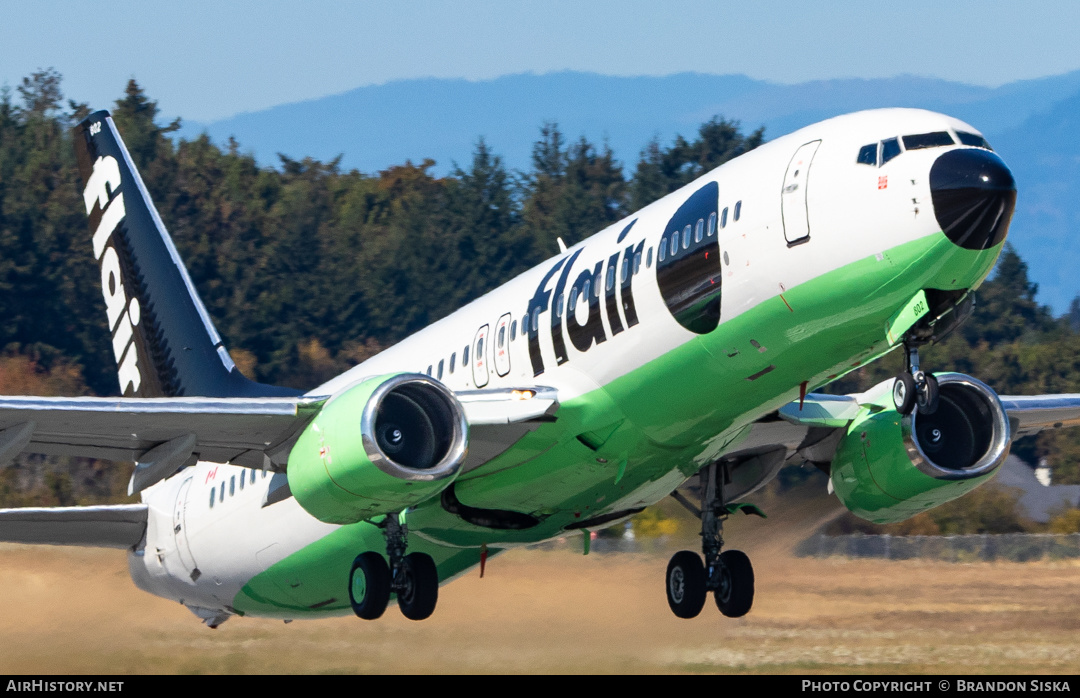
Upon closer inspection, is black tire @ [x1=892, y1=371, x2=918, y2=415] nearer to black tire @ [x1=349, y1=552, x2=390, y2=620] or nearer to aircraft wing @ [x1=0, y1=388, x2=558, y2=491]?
aircraft wing @ [x1=0, y1=388, x2=558, y2=491]

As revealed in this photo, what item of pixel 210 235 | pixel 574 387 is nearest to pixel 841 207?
pixel 574 387

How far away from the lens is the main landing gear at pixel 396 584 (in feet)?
69.9

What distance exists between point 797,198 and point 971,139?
1.91m

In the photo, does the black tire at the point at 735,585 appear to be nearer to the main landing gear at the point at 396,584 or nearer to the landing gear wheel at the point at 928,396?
the main landing gear at the point at 396,584

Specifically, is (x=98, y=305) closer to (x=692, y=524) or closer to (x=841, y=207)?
(x=692, y=524)

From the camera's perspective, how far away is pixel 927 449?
73.4 ft

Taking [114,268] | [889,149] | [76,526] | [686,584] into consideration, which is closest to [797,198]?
[889,149]

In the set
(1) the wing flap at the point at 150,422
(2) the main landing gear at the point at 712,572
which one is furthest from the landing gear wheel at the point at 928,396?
(1) the wing flap at the point at 150,422

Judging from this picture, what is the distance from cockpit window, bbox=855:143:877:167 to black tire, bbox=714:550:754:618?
7895 mm

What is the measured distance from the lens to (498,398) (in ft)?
64.2

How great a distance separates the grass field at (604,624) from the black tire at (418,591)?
3.39m

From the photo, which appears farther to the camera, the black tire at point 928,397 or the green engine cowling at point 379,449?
the green engine cowling at point 379,449
